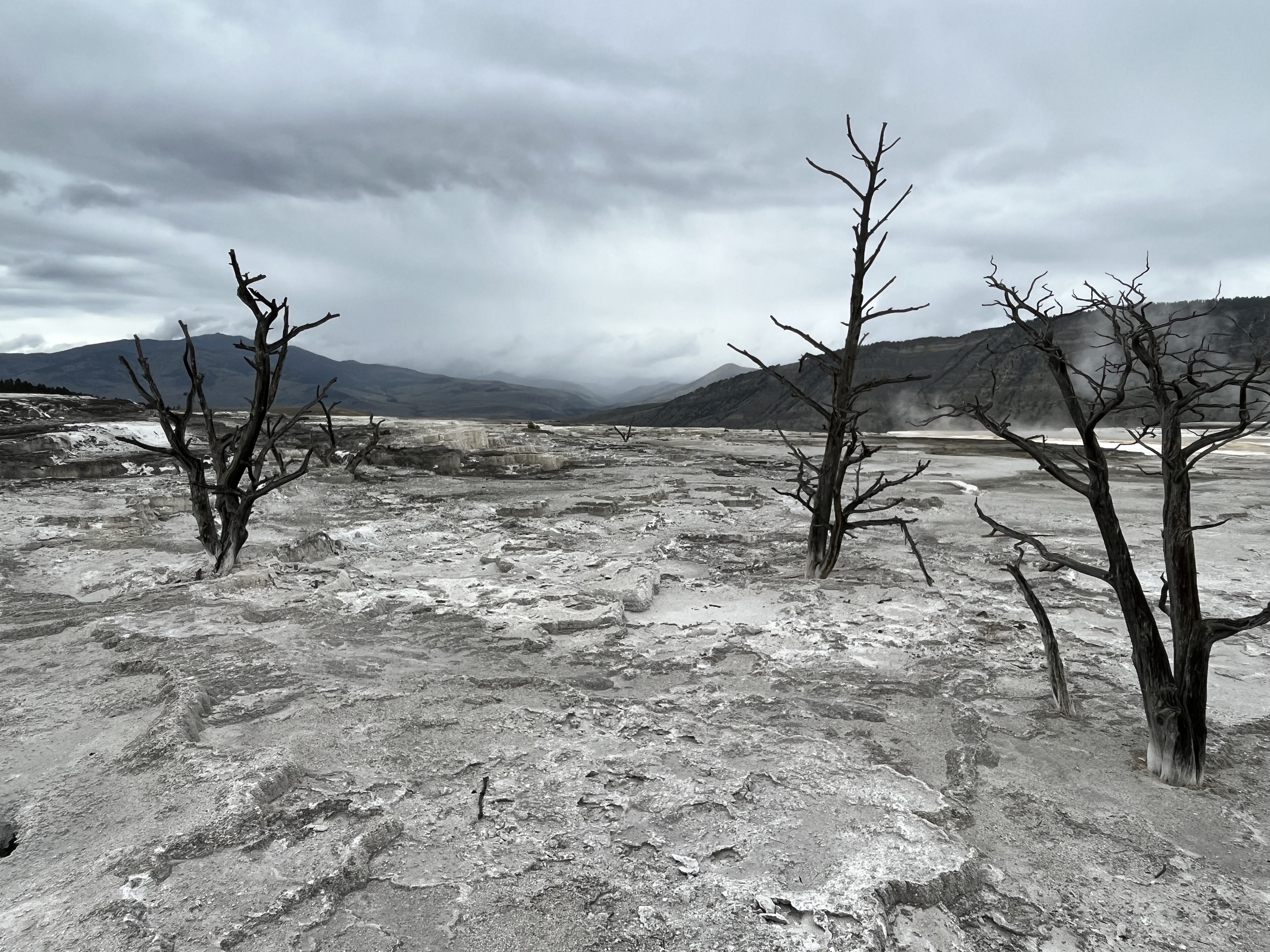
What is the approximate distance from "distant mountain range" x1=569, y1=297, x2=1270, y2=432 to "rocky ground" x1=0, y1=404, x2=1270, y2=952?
4679cm

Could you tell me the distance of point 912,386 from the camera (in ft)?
275

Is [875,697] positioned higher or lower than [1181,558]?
lower

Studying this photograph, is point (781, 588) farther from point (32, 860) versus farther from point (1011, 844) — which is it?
point (32, 860)

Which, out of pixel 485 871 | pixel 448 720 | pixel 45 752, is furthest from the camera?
pixel 448 720

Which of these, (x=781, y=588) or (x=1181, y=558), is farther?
(x=781, y=588)

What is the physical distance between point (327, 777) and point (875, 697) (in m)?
2.81

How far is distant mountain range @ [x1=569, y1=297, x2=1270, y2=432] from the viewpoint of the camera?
6147 cm

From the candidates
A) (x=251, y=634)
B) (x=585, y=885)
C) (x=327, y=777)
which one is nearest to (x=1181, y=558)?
(x=585, y=885)

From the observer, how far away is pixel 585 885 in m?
2.42

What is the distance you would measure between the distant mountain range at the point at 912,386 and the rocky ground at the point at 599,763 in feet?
153

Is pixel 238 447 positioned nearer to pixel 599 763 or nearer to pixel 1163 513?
pixel 599 763

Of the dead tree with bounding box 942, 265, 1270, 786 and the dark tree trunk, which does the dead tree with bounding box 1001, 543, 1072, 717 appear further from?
the dead tree with bounding box 942, 265, 1270, 786

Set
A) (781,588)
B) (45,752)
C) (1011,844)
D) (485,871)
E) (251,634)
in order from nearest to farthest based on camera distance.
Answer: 1. (485,871)
2. (1011,844)
3. (45,752)
4. (251,634)
5. (781,588)

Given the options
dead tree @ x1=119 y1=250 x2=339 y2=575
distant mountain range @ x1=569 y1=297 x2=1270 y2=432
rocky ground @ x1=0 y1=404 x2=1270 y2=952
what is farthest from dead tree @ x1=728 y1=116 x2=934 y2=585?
distant mountain range @ x1=569 y1=297 x2=1270 y2=432
